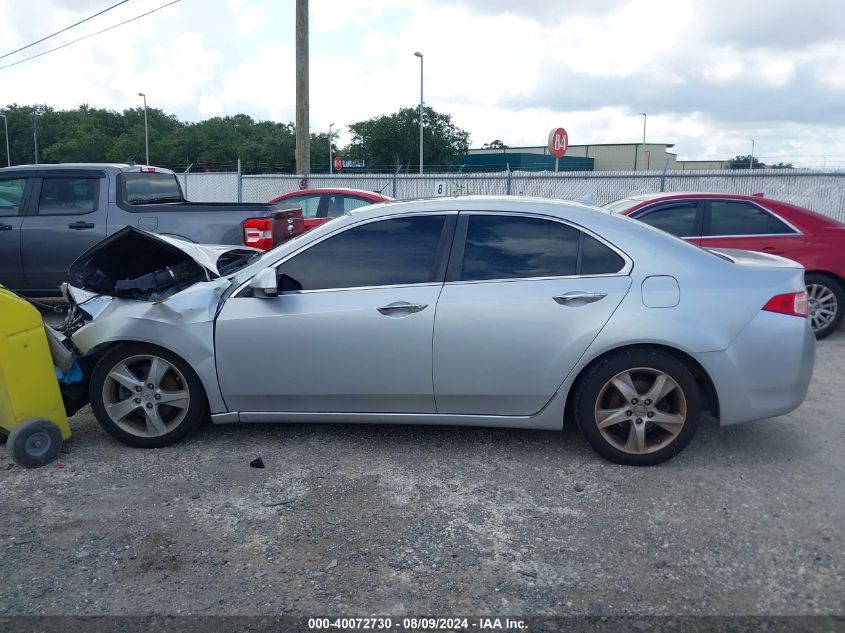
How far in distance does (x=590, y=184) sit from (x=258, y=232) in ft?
34.5

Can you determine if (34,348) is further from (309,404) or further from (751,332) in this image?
(751,332)

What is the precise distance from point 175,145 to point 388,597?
171 feet

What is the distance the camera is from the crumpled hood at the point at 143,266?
4.74 meters

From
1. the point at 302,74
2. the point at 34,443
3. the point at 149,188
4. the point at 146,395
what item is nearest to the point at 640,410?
the point at 146,395

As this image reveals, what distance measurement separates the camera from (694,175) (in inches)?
598

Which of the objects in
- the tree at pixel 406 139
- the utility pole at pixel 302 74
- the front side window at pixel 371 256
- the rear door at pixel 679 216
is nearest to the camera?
the front side window at pixel 371 256

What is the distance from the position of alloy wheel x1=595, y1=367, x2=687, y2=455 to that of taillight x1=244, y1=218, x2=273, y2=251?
184 inches

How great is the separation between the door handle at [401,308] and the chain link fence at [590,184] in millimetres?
7982

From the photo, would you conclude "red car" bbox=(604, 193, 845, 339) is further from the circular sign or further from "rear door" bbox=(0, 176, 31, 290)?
the circular sign

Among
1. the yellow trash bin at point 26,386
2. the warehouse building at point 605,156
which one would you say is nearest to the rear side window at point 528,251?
the yellow trash bin at point 26,386

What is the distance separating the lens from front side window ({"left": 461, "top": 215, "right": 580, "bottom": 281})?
435 cm

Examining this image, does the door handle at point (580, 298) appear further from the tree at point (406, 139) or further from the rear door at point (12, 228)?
the tree at point (406, 139)

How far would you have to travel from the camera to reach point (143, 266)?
512cm

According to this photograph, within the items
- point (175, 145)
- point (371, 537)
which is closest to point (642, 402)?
point (371, 537)
